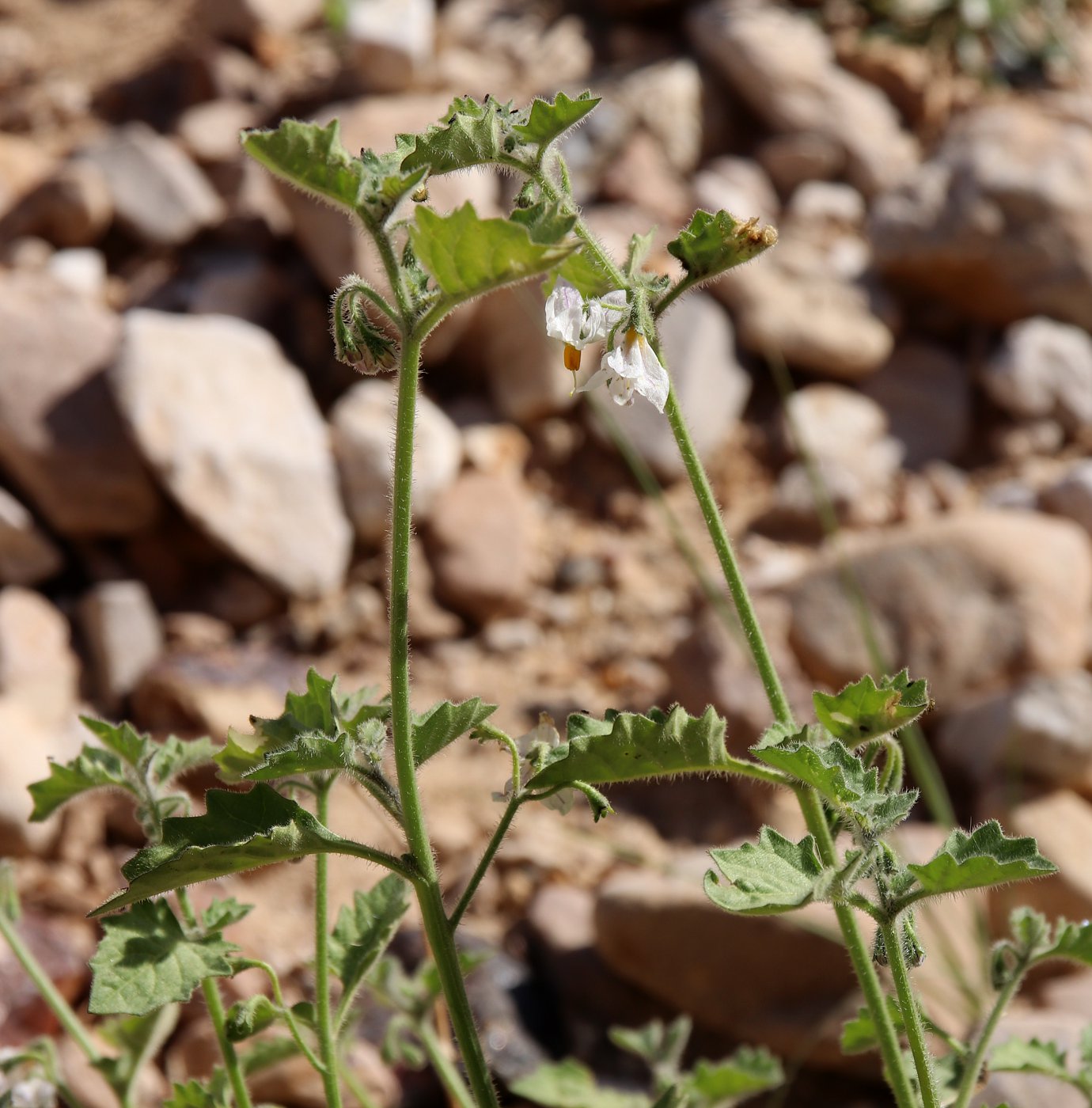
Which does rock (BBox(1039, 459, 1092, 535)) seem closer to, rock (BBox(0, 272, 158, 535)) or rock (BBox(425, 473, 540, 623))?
rock (BBox(425, 473, 540, 623))

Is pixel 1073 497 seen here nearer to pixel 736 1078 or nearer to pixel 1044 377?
pixel 1044 377

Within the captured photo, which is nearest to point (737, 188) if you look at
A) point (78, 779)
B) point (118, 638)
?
point (118, 638)

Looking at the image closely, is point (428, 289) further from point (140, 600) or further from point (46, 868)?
point (140, 600)

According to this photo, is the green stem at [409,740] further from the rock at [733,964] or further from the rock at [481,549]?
the rock at [481,549]

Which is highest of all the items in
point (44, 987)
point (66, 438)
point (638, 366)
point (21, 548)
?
point (638, 366)

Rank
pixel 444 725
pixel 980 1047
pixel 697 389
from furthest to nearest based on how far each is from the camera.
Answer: pixel 697 389 → pixel 980 1047 → pixel 444 725

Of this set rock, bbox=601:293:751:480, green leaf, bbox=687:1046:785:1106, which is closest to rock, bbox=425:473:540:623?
rock, bbox=601:293:751:480

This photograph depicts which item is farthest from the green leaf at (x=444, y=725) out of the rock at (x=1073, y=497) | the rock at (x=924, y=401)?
the rock at (x=924, y=401)
